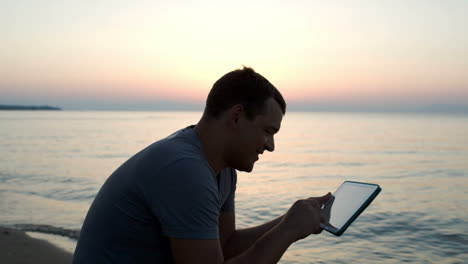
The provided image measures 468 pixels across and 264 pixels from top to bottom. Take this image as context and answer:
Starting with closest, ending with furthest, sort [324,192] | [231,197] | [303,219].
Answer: [303,219] < [231,197] < [324,192]

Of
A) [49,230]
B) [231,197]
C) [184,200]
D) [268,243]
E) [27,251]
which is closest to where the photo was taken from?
[184,200]

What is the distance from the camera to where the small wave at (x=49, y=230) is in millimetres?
8602

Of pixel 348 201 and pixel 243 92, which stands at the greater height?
pixel 243 92

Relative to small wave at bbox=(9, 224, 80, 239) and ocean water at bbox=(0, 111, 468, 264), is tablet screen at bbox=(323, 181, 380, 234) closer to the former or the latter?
ocean water at bbox=(0, 111, 468, 264)

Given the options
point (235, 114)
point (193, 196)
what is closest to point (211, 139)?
point (235, 114)

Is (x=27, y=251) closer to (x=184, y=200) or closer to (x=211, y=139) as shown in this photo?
(x=211, y=139)

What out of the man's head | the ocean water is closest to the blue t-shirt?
the man's head

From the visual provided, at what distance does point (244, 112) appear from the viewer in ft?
7.64

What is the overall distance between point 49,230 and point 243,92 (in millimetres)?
7704

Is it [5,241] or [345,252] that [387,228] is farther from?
[5,241]

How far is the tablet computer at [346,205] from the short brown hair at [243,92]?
26.6 inches

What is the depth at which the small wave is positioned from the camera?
8.60m

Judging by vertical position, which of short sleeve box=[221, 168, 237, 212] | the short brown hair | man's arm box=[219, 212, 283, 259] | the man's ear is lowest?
man's arm box=[219, 212, 283, 259]

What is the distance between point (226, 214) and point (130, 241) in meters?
0.92
